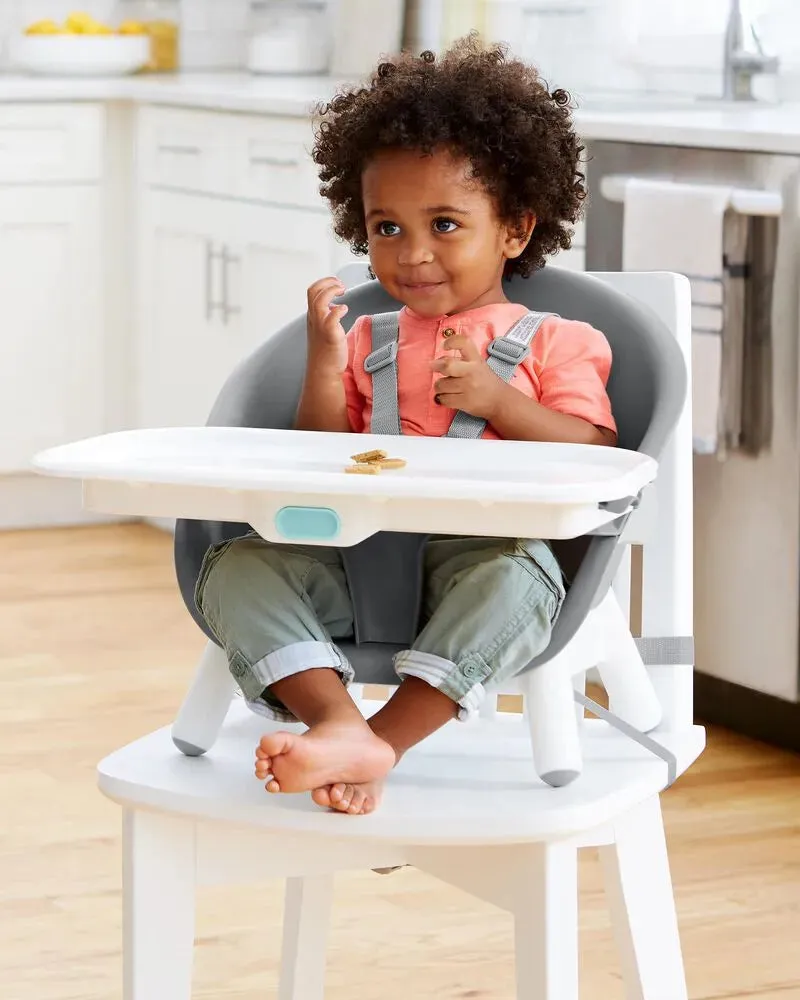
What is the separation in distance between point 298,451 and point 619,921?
461 mm

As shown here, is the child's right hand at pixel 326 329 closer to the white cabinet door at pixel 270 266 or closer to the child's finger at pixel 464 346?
the child's finger at pixel 464 346

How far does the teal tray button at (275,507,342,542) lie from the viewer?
3.97 feet

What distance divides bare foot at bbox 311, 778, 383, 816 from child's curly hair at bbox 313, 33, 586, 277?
522mm

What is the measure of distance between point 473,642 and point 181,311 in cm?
266

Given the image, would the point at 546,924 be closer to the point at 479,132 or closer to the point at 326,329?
the point at 326,329

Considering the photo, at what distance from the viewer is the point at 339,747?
1.21 metres

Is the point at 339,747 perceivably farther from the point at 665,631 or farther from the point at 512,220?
the point at 512,220

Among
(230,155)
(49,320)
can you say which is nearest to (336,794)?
(230,155)

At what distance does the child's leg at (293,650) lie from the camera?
1202mm

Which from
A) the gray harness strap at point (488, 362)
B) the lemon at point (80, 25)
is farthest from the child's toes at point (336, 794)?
the lemon at point (80, 25)

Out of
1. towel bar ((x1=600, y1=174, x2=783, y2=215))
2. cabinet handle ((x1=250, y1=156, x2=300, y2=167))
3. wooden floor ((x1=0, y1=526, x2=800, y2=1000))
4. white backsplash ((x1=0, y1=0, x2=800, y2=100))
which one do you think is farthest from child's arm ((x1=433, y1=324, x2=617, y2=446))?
cabinet handle ((x1=250, y1=156, x2=300, y2=167))

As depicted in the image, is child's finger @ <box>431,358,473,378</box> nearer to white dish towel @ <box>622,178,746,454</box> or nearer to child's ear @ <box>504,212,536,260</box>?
child's ear @ <box>504,212,536,260</box>

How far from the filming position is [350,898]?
2.04 m

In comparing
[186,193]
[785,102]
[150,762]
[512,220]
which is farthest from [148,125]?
[150,762]
